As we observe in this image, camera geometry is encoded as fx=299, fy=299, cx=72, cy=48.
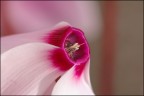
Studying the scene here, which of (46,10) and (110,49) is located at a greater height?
(46,10)

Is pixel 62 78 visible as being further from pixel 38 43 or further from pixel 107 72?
pixel 107 72

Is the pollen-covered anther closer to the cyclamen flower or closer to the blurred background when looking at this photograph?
the cyclamen flower

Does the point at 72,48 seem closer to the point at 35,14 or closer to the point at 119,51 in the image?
the point at 35,14

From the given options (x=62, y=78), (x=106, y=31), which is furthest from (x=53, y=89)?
(x=106, y=31)

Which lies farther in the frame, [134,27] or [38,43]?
[134,27]

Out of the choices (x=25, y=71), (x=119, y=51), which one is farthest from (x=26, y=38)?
(x=119, y=51)

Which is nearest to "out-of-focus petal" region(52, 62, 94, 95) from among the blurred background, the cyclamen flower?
the cyclamen flower

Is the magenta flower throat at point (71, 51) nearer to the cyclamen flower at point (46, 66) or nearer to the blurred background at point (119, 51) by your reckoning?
the cyclamen flower at point (46, 66)

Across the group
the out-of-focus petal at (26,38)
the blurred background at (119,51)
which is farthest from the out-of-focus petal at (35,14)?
the blurred background at (119,51)
